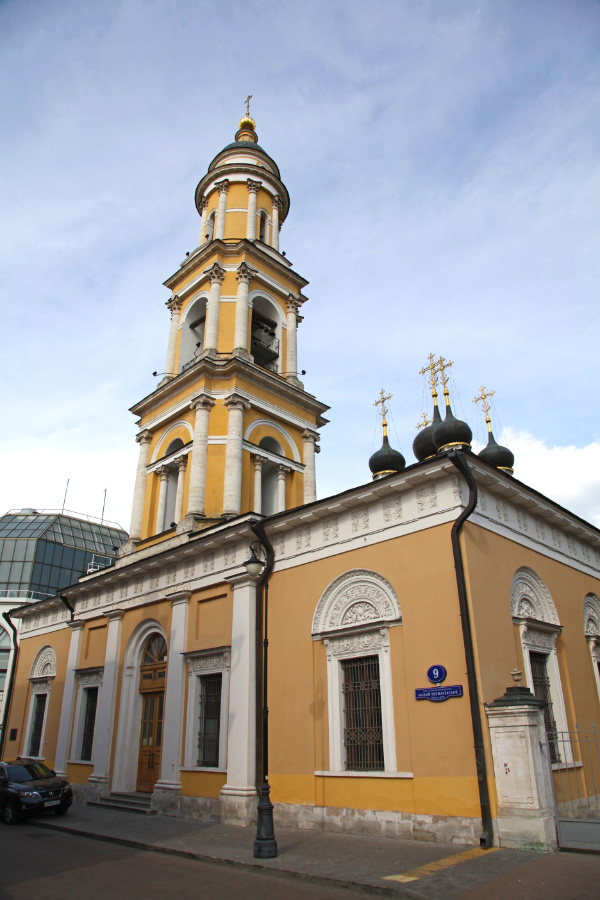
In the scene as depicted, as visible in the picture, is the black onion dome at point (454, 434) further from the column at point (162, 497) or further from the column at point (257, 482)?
the column at point (162, 497)

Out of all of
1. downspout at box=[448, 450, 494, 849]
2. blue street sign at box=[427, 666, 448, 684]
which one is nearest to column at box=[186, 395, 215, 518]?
downspout at box=[448, 450, 494, 849]

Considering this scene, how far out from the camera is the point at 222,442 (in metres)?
19.1

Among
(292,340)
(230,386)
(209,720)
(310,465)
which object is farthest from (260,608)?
(292,340)

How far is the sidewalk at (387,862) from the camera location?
7363 mm

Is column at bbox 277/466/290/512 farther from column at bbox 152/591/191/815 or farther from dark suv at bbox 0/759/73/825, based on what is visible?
dark suv at bbox 0/759/73/825

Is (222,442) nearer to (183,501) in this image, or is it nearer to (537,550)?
(183,501)

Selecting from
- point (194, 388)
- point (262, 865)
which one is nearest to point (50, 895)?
point (262, 865)

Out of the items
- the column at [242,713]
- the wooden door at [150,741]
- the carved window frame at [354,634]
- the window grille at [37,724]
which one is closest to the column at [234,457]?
the column at [242,713]

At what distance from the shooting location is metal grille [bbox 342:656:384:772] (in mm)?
11625

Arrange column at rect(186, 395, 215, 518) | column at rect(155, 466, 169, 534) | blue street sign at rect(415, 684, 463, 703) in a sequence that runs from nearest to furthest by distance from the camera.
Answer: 1. blue street sign at rect(415, 684, 463, 703)
2. column at rect(186, 395, 215, 518)
3. column at rect(155, 466, 169, 534)

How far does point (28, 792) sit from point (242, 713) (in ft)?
17.4

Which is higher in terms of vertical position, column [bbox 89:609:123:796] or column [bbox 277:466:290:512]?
column [bbox 277:466:290:512]

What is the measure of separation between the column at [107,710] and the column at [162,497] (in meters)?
2.88

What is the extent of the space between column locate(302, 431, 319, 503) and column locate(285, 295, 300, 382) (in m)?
2.03
